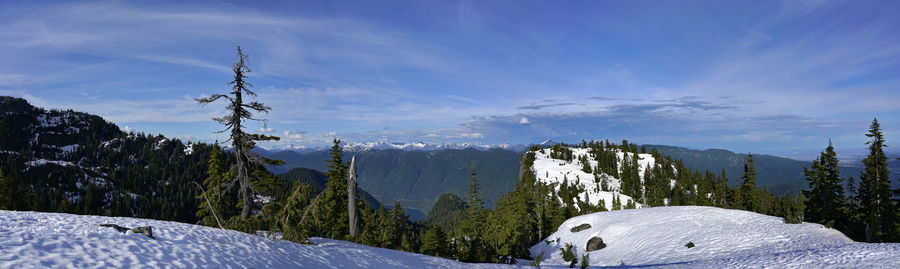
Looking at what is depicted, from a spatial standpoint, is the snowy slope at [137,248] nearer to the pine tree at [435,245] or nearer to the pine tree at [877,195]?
the pine tree at [435,245]

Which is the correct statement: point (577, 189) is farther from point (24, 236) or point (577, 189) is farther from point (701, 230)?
point (24, 236)

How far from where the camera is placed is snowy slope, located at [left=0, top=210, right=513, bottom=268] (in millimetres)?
8312

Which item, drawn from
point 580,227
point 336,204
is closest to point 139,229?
point 336,204

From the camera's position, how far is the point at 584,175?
166 meters

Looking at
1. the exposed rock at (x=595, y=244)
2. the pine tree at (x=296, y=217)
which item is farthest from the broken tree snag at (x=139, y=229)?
the exposed rock at (x=595, y=244)

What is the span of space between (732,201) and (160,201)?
213 metres

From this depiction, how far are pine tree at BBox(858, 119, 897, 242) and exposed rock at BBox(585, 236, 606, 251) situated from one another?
98.9 feet

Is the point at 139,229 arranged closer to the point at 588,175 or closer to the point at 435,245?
the point at 435,245

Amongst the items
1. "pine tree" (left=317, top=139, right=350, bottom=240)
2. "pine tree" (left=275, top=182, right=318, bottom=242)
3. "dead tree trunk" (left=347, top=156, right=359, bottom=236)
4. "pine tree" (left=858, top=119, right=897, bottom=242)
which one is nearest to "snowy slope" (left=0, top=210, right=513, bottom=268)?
"pine tree" (left=275, top=182, right=318, bottom=242)

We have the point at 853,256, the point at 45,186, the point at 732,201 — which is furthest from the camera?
the point at 45,186

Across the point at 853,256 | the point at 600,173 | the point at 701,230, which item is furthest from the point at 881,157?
the point at 600,173

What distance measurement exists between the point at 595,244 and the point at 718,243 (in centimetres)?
1426

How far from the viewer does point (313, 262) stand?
550 inches

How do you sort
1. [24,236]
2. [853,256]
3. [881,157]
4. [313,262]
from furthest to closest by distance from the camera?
[881,157], [853,256], [313,262], [24,236]
